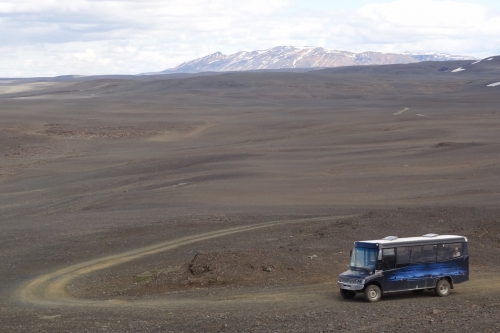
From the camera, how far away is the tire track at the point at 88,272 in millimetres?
15406

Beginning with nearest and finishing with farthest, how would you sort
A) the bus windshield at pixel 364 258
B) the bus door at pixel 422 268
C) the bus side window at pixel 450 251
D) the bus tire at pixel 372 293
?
the bus tire at pixel 372 293 → the bus windshield at pixel 364 258 → the bus door at pixel 422 268 → the bus side window at pixel 450 251

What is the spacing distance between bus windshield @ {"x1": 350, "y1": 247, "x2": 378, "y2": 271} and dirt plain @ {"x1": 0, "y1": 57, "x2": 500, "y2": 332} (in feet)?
2.53

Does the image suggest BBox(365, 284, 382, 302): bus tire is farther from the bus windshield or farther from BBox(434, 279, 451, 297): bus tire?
BBox(434, 279, 451, 297): bus tire

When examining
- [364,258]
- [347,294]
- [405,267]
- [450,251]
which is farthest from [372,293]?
[450,251]

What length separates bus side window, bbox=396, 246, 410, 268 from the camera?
47.1 feet

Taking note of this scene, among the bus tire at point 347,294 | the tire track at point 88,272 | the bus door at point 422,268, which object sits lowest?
the tire track at point 88,272

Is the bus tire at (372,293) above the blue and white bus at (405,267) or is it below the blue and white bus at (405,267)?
below

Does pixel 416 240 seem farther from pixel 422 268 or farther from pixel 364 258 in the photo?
pixel 364 258

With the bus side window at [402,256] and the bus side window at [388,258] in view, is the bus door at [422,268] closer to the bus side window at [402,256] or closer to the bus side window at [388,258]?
the bus side window at [402,256]

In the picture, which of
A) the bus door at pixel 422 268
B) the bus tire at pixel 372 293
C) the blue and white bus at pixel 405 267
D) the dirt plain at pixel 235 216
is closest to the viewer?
the dirt plain at pixel 235 216

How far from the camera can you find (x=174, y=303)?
1473 cm

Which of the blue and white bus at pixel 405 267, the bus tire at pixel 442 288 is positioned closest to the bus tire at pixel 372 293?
the blue and white bus at pixel 405 267

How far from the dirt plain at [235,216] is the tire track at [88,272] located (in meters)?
0.07

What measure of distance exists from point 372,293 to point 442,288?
1477 millimetres
